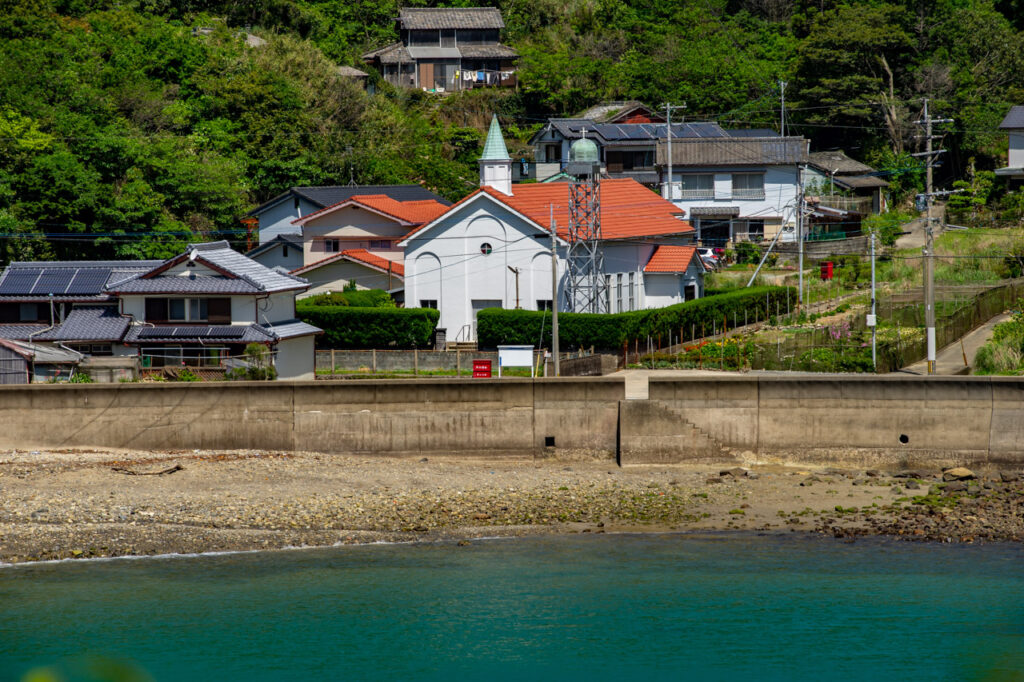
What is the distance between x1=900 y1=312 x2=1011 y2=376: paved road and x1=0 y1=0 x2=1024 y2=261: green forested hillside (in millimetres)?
33389

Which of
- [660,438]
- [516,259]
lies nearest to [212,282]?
[516,259]

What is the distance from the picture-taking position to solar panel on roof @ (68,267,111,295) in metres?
41.5

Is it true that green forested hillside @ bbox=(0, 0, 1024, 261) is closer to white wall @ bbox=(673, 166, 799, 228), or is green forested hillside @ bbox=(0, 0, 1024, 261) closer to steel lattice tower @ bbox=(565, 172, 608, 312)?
white wall @ bbox=(673, 166, 799, 228)

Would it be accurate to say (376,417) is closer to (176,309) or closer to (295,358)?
(295,358)

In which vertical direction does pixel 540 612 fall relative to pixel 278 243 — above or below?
below

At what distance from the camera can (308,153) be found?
233 feet

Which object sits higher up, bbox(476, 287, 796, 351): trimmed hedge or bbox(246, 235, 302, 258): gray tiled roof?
bbox(246, 235, 302, 258): gray tiled roof

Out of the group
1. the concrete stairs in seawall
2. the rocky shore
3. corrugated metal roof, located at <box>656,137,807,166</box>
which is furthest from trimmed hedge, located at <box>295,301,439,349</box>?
corrugated metal roof, located at <box>656,137,807,166</box>

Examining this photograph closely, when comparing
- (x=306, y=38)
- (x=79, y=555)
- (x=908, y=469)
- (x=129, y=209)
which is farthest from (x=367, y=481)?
(x=306, y=38)

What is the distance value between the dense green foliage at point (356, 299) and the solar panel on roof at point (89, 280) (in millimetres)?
8358

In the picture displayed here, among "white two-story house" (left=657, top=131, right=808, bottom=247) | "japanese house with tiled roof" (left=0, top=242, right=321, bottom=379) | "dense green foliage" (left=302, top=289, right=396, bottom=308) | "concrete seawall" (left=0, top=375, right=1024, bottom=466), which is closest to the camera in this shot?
"concrete seawall" (left=0, top=375, right=1024, bottom=466)

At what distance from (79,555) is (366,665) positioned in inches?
284

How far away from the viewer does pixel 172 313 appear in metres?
40.1

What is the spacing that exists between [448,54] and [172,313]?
170 ft
